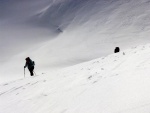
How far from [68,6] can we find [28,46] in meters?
14.0

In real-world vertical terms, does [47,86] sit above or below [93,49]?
below

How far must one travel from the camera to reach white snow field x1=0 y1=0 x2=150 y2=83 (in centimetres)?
4397

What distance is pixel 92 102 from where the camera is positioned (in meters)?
7.98

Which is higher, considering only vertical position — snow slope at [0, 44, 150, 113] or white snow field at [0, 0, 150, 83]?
white snow field at [0, 0, 150, 83]

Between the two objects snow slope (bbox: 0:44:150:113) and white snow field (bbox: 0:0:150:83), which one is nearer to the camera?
snow slope (bbox: 0:44:150:113)

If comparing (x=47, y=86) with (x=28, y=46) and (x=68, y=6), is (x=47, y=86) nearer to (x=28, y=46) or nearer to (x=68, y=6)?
(x=28, y=46)

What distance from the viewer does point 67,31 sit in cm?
5325

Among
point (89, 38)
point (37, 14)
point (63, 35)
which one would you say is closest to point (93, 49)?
point (89, 38)

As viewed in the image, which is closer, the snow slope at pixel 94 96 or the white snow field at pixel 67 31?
the snow slope at pixel 94 96

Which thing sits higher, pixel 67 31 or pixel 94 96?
pixel 67 31

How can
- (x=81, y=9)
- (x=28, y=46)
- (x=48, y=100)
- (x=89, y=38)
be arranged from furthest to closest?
(x=81, y=9) < (x=28, y=46) < (x=89, y=38) < (x=48, y=100)

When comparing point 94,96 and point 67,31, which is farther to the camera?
point 67,31

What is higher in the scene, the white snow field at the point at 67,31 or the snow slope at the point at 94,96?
the white snow field at the point at 67,31

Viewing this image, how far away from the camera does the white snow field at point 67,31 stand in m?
44.0
